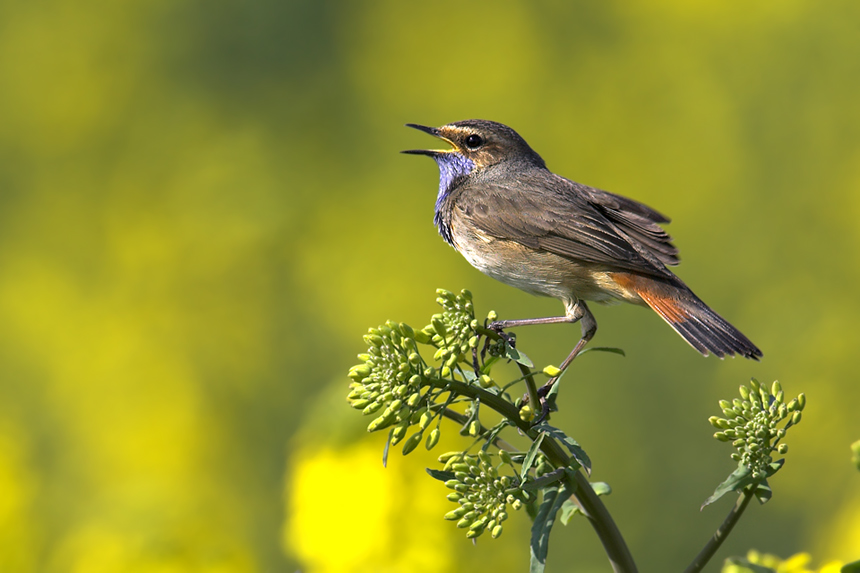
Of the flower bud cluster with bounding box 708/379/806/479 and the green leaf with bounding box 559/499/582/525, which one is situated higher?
the flower bud cluster with bounding box 708/379/806/479

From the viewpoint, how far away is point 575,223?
364 cm

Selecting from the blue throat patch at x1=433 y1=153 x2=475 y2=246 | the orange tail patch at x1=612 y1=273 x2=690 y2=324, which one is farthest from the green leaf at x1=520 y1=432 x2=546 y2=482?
the blue throat patch at x1=433 y1=153 x2=475 y2=246

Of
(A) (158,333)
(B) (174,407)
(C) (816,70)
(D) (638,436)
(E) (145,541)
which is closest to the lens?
(E) (145,541)

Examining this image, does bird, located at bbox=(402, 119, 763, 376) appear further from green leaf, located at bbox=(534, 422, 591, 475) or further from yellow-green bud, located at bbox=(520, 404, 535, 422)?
green leaf, located at bbox=(534, 422, 591, 475)

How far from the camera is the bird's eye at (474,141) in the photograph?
4285 millimetres

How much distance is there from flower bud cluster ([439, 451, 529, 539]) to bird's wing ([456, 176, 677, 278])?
1766 millimetres

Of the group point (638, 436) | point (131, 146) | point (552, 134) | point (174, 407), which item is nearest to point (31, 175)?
point (131, 146)

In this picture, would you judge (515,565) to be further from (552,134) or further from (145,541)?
(552,134)

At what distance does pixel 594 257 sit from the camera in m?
3.53

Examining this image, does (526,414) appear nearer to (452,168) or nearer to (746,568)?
(746,568)

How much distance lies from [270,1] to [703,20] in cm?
447

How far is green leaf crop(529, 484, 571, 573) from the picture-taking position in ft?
5.81

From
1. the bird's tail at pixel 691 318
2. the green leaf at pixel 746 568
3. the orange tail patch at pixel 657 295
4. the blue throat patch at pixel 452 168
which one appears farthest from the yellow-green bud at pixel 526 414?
the blue throat patch at pixel 452 168

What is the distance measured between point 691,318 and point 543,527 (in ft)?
5.54
